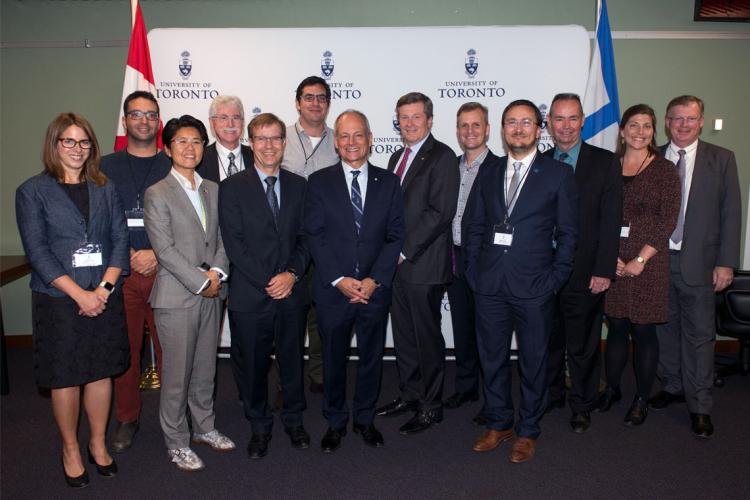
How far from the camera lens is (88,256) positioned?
2.41 metres

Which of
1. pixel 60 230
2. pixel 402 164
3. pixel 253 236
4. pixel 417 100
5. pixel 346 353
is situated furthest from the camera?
pixel 402 164

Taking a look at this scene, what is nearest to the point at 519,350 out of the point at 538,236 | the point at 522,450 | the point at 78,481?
the point at 522,450

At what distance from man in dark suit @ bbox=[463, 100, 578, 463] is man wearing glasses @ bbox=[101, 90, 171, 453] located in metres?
1.71

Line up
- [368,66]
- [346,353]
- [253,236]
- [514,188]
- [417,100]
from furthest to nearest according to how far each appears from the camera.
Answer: [368,66] → [417,100] → [346,353] → [514,188] → [253,236]

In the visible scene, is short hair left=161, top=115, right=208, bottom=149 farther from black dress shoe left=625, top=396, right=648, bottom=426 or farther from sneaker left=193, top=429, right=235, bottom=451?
black dress shoe left=625, top=396, right=648, bottom=426

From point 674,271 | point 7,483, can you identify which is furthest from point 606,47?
point 7,483

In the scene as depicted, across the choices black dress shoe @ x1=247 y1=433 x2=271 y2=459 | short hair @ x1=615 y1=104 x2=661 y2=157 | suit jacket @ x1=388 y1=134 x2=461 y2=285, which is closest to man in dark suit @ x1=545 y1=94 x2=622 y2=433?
short hair @ x1=615 y1=104 x2=661 y2=157

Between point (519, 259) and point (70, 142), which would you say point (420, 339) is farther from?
point (70, 142)

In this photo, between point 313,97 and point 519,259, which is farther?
point 313,97

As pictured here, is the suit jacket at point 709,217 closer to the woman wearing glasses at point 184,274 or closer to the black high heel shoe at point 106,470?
the woman wearing glasses at point 184,274

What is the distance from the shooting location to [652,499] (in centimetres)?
245

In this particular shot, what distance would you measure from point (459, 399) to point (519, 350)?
0.83 meters

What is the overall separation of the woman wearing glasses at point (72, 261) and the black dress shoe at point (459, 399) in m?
1.96

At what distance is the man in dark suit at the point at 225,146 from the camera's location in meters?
3.10
